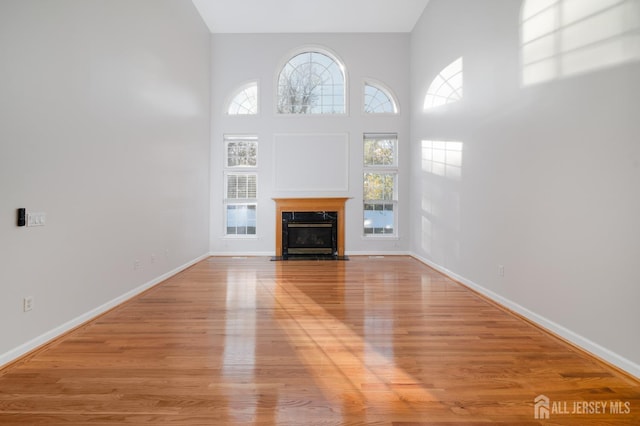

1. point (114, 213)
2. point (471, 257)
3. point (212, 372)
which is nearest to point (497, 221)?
point (471, 257)

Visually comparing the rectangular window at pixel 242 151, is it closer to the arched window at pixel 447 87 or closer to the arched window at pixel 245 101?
the arched window at pixel 245 101

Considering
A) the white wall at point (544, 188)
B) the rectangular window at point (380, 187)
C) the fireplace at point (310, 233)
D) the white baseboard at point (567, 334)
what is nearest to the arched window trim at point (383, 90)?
the rectangular window at point (380, 187)

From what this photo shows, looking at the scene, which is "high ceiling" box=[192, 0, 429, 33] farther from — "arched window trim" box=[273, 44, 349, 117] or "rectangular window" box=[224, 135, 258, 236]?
"rectangular window" box=[224, 135, 258, 236]

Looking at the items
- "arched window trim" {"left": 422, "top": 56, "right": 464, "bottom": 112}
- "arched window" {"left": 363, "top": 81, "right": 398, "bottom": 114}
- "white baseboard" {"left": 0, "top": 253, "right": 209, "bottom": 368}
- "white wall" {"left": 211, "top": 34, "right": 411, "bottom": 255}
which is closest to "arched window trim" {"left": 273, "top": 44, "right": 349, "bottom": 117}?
"white wall" {"left": 211, "top": 34, "right": 411, "bottom": 255}

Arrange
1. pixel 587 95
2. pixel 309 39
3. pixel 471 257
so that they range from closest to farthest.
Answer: pixel 587 95 < pixel 471 257 < pixel 309 39

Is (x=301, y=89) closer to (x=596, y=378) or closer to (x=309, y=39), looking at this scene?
(x=309, y=39)

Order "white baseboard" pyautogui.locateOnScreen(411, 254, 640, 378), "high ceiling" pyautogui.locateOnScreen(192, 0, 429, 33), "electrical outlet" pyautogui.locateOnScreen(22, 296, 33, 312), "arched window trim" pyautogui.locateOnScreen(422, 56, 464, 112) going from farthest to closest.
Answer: "high ceiling" pyautogui.locateOnScreen(192, 0, 429, 33) < "arched window trim" pyautogui.locateOnScreen(422, 56, 464, 112) < "electrical outlet" pyautogui.locateOnScreen(22, 296, 33, 312) < "white baseboard" pyautogui.locateOnScreen(411, 254, 640, 378)

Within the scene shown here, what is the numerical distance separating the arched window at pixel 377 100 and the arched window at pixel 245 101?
7.53 feet

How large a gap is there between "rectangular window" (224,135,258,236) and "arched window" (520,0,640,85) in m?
4.99

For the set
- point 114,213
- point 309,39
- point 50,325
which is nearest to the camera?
point 50,325

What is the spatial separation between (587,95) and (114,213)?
434 cm

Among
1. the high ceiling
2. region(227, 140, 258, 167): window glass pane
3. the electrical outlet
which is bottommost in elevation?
the electrical outlet

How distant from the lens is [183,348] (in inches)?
98.0

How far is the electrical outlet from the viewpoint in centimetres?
239
